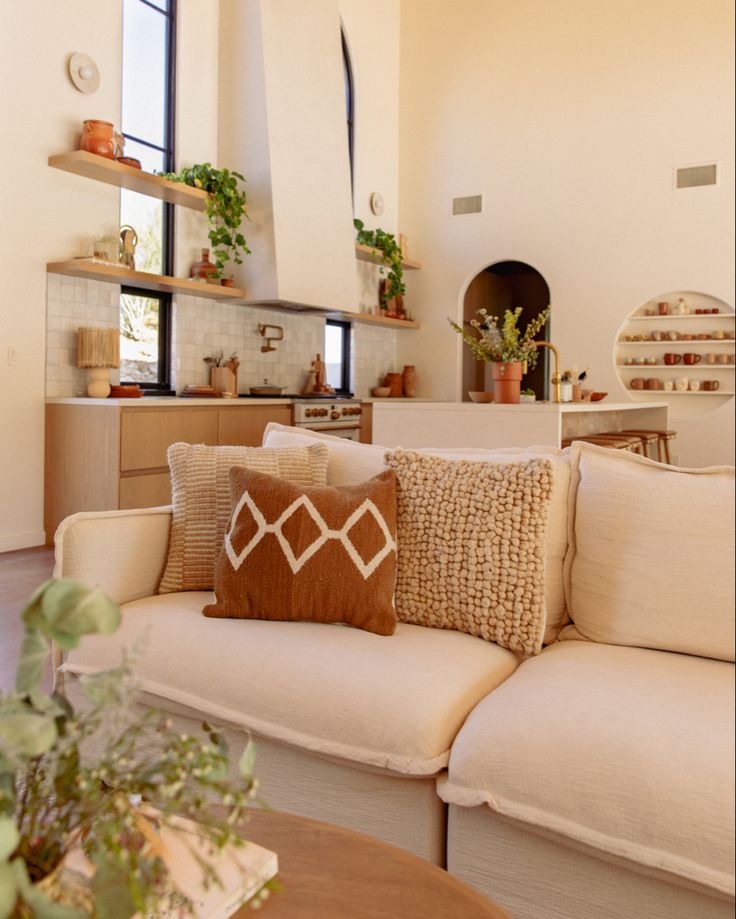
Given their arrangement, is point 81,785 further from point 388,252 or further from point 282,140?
point 388,252

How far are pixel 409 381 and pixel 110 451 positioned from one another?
418cm

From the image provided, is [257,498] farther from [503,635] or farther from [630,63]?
[630,63]

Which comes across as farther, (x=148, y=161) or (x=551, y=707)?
(x=148, y=161)

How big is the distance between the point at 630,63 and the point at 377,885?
302 inches

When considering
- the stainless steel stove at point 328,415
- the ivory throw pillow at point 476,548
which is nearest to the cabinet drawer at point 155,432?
the stainless steel stove at point 328,415

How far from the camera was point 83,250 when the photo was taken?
4.82m

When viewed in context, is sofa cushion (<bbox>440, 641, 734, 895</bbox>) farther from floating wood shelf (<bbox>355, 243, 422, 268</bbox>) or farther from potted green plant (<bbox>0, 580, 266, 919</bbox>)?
floating wood shelf (<bbox>355, 243, 422, 268</bbox>)

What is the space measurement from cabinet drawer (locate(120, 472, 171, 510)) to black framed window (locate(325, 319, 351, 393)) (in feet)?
9.58

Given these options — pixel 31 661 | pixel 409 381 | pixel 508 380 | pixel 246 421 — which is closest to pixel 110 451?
pixel 246 421

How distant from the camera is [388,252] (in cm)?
742

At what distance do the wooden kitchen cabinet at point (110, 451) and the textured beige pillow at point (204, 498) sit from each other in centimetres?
232

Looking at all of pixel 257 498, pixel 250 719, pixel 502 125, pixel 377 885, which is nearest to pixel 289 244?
pixel 502 125

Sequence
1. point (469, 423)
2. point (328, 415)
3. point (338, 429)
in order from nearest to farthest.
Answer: point (469, 423), point (328, 415), point (338, 429)

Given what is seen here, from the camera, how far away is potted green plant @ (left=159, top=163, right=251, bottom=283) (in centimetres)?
532
